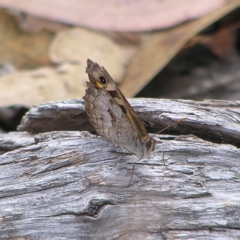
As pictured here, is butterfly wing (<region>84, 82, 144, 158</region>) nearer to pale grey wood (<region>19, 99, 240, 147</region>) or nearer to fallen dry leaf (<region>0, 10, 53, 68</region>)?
pale grey wood (<region>19, 99, 240, 147</region>)

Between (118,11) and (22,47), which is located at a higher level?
(118,11)

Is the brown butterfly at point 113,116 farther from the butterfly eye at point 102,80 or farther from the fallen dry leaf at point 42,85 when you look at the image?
the fallen dry leaf at point 42,85

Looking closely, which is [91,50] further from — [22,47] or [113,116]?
[113,116]

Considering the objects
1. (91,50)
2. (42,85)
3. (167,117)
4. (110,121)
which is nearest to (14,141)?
(110,121)

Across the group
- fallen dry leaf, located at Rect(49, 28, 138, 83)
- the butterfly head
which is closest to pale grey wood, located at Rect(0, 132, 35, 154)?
the butterfly head

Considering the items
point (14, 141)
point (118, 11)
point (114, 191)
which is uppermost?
point (118, 11)

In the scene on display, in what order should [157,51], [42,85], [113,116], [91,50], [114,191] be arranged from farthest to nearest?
1. [91,50]
2. [157,51]
3. [42,85]
4. [113,116]
5. [114,191]
